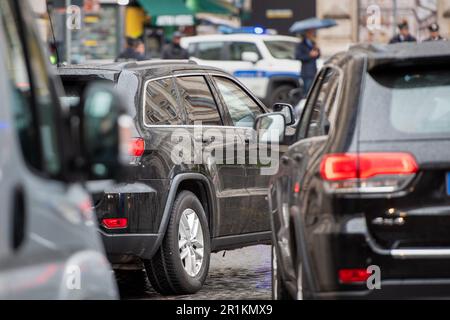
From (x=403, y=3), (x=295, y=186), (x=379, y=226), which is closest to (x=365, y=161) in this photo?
(x=379, y=226)

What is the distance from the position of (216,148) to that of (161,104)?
0.63 m

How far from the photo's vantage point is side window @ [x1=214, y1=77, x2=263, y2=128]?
415 inches

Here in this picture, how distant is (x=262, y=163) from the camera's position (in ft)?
35.2

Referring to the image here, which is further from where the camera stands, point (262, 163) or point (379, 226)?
point (262, 163)

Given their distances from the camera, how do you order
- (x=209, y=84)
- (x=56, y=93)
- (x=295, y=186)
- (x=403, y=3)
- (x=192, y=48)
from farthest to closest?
(x=403, y=3) < (x=192, y=48) < (x=209, y=84) < (x=295, y=186) < (x=56, y=93)

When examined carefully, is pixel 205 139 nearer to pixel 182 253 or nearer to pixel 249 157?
pixel 249 157

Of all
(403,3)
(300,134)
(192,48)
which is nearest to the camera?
(300,134)

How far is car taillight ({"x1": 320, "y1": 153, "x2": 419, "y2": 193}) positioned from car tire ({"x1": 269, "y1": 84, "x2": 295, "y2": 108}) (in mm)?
26020

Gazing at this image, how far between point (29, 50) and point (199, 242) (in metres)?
5.69

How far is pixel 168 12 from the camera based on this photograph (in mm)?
41812

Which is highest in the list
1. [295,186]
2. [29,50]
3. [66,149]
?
[29,50]

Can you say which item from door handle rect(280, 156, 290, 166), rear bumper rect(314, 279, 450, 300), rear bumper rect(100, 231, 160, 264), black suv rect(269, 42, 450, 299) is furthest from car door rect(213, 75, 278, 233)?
rear bumper rect(314, 279, 450, 300)

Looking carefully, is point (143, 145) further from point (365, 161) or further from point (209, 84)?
point (365, 161)

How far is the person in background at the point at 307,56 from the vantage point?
29.6 meters
